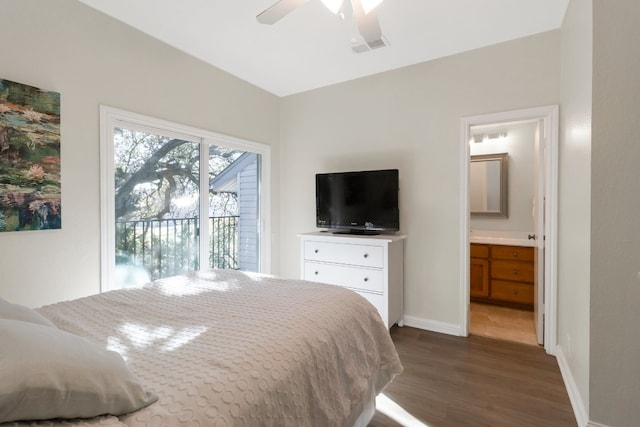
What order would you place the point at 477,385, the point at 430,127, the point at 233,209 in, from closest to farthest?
the point at 477,385 < the point at 430,127 < the point at 233,209

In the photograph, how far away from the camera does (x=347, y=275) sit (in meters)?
3.08

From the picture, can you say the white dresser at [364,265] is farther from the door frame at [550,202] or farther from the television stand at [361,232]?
the door frame at [550,202]

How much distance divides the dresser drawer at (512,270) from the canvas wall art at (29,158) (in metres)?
4.29

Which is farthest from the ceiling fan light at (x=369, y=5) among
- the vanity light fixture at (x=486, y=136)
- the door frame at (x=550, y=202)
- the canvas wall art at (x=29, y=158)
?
the vanity light fixture at (x=486, y=136)

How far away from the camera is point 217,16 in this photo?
236 centimetres

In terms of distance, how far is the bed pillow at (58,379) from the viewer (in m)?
0.61

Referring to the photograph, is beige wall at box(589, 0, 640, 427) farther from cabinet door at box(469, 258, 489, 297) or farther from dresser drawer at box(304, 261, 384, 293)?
cabinet door at box(469, 258, 489, 297)

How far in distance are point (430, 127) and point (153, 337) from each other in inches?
114

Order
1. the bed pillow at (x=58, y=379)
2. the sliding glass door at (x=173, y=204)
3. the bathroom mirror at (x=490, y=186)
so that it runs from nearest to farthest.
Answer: the bed pillow at (x=58, y=379) < the sliding glass door at (x=173, y=204) < the bathroom mirror at (x=490, y=186)

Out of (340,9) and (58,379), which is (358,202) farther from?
(58,379)

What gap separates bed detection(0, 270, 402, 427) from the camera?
705 mm

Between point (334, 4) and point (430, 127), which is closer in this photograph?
point (334, 4)

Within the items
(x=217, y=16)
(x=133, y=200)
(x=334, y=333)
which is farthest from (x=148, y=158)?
(x=334, y=333)

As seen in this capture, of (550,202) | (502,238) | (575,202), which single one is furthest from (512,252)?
(575,202)
